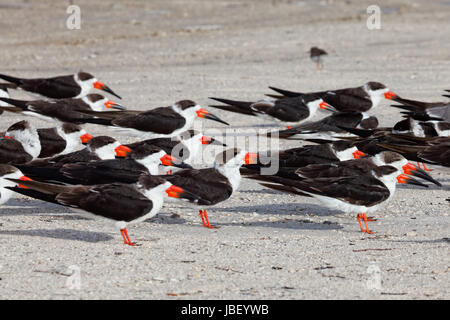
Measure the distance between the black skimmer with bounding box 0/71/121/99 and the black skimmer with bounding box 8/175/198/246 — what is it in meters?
5.86

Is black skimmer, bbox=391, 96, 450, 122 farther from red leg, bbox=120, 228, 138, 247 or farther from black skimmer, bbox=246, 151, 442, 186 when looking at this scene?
red leg, bbox=120, 228, 138, 247

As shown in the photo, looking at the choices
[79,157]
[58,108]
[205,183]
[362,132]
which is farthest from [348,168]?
[58,108]

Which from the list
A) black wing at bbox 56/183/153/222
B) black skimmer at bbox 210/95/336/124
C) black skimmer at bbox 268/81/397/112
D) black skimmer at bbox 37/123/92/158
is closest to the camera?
black wing at bbox 56/183/153/222

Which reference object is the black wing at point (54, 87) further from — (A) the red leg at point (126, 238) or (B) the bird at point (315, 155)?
(A) the red leg at point (126, 238)

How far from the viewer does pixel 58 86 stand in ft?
41.1

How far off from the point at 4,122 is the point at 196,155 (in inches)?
138

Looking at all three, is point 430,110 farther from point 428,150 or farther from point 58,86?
point 58,86

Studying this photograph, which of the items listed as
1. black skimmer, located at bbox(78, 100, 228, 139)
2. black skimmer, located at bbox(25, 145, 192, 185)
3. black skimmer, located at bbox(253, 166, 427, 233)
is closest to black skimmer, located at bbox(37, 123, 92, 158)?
black skimmer, located at bbox(78, 100, 228, 139)

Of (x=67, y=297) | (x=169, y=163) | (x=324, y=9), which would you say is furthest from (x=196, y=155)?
(x=324, y=9)

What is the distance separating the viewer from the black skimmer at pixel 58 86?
12.4 meters

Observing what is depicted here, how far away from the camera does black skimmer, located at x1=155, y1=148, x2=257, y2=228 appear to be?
7.19 metres

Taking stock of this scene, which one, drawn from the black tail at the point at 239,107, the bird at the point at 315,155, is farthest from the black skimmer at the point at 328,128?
the bird at the point at 315,155

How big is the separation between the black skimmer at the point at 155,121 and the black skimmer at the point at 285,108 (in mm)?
1052
